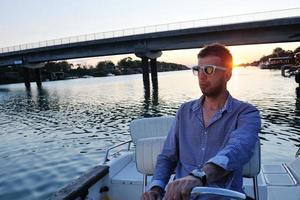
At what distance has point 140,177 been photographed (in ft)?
16.3

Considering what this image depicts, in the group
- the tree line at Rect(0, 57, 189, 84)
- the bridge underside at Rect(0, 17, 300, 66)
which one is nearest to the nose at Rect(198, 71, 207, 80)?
the bridge underside at Rect(0, 17, 300, 66)

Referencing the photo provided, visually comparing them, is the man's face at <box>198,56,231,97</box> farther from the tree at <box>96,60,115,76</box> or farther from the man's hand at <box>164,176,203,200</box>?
the tree at <box>96,60,115,76</box>

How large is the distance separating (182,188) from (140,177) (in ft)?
9.31

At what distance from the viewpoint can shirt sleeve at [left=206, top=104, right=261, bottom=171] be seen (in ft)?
7.57

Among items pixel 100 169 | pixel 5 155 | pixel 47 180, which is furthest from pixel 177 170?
pixel 5 155

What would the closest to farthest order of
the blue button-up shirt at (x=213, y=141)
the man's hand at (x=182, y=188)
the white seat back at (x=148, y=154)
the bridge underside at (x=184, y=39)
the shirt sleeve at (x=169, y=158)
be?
the man's hand at (x=182, y=188) < the blue button-up shirt at (x=213, y=141) < the shirt sleeve at (x=169, y=158) < the white seat back at (x=148, y=154) < the bridge underside at (x=184, y=39)

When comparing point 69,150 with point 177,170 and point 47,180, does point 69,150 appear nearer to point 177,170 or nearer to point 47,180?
point 47,180

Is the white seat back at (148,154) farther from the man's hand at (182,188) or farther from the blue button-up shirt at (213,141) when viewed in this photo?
the man's hand at (182,188)

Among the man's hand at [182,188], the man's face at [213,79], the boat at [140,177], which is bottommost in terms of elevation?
the boat at [140,177]

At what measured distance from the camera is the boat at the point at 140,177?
3752mm

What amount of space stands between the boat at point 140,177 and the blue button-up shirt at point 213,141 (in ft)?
2.80

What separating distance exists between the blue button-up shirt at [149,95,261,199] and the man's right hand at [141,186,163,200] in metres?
0.05

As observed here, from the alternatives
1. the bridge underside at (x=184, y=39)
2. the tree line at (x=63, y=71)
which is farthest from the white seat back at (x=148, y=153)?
the tree line at (x=63, y=71)

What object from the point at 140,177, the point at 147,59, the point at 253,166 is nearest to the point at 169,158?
the point at 253,166
